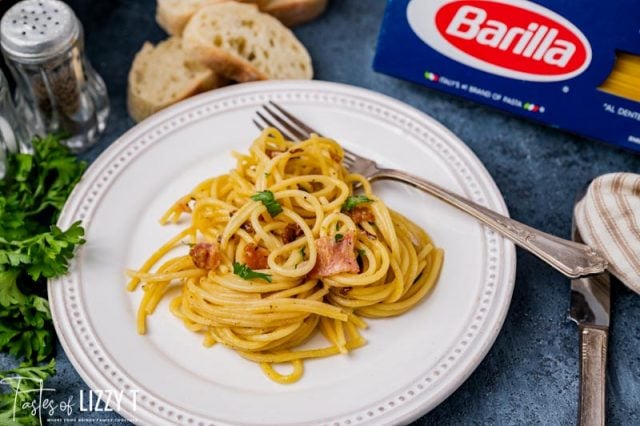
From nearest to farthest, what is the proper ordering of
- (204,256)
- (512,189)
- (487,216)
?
1. (204,256)
2. (487,216)
3. (512,189)

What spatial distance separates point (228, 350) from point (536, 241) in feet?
3.73

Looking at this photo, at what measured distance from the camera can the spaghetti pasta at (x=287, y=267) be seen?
2.65 meters

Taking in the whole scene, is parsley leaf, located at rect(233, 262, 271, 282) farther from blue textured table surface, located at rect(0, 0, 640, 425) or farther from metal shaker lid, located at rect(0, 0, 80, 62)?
metal shaker lid, located at rect(0, 0, 80, 62)

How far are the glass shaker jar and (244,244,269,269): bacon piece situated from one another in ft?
3.73

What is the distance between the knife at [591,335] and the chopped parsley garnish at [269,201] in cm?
112

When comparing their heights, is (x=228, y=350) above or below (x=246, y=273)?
below

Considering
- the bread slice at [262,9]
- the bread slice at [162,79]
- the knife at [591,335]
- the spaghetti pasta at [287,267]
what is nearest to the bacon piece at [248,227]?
the spaghetti pasta at [287,267]

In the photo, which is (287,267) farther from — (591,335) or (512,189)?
(512,189)

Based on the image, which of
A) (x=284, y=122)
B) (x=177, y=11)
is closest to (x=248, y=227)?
(x=284, y=122)

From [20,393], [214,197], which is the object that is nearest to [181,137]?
[214,197]

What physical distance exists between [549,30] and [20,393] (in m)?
2.39

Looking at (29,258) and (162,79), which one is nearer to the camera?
(29,258)

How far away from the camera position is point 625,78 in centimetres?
322

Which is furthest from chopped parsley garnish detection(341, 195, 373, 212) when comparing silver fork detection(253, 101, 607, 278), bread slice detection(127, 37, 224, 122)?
bread slice detection(127, 37, 224, 122)
